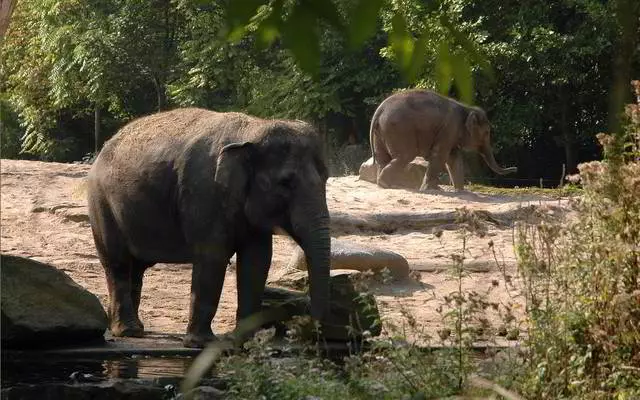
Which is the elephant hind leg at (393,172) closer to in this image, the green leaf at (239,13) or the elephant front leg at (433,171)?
the elephant front leg at (433,171)

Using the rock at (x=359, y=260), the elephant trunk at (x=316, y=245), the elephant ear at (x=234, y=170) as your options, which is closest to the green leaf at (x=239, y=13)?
the elephant trunk at (x=316, y=245)

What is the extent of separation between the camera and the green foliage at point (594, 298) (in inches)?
230

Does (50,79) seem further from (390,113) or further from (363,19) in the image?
(363,19)

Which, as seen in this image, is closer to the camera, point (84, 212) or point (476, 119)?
point (84, 212)

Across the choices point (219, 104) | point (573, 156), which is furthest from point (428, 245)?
point (219, 104)

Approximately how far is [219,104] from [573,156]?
34.0ft

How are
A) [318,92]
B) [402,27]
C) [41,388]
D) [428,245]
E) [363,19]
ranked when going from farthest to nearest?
[318,92] → [428,245] → [41,388] → [402,27] → [363,19]

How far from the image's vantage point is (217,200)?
28.6ft

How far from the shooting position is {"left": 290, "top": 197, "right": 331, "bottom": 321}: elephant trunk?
8250 millimetres

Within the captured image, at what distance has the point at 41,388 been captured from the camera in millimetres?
7062

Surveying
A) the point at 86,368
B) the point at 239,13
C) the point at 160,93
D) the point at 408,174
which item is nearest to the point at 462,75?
the point at 239,13

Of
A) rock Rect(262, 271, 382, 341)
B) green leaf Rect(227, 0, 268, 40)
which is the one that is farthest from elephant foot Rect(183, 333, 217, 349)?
green leaf Rect(227, 0, 268, 40)

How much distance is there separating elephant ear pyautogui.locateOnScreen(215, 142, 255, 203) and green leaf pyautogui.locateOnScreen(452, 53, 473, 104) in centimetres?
632

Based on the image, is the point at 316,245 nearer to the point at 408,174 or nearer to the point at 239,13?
the point at 239,13
